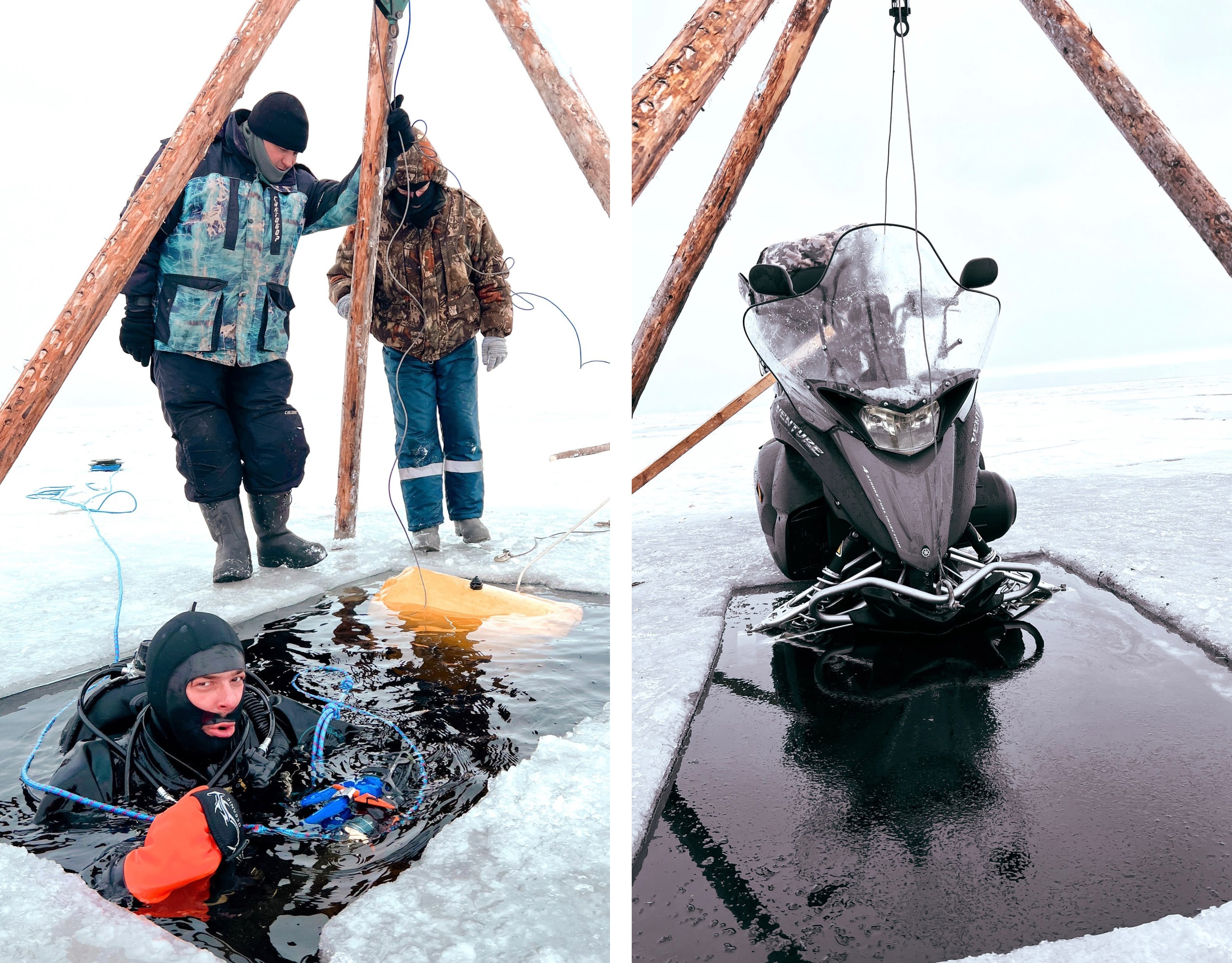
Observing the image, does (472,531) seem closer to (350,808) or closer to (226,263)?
(226,263)

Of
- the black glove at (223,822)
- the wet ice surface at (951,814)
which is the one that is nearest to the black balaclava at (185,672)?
the black glove at (223,822)

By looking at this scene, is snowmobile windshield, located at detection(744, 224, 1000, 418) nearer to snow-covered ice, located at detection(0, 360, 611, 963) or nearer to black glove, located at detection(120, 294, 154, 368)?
snow-covered ice, located at detection(0, 360, 611, 963)

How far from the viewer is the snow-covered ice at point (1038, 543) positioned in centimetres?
304

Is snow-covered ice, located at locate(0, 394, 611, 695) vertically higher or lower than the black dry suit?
Result: lower

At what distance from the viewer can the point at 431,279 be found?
561 centimetres

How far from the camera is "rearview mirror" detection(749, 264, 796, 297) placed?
3.39 metres

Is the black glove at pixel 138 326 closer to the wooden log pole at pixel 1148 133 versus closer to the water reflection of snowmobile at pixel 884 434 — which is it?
the water reflection of snowmobile at pixel 884 434

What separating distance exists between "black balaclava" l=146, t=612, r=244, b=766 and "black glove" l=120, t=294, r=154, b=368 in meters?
2.84

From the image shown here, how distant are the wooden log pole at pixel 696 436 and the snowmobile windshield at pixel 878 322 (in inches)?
82.5

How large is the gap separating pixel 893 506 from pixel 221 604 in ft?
11.2

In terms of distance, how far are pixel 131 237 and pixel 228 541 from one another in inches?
70.6

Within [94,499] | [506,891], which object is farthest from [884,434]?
[94,499]

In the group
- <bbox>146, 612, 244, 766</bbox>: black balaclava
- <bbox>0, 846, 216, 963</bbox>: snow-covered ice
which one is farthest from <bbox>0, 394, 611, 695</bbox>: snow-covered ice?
<bbox>0, 846, 216, 963</bbox>: snow-covered ice

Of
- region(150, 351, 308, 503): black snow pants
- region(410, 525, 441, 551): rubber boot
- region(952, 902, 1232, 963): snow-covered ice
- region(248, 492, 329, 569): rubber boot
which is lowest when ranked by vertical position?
region(410, 525, 441, 551): rubber boot
